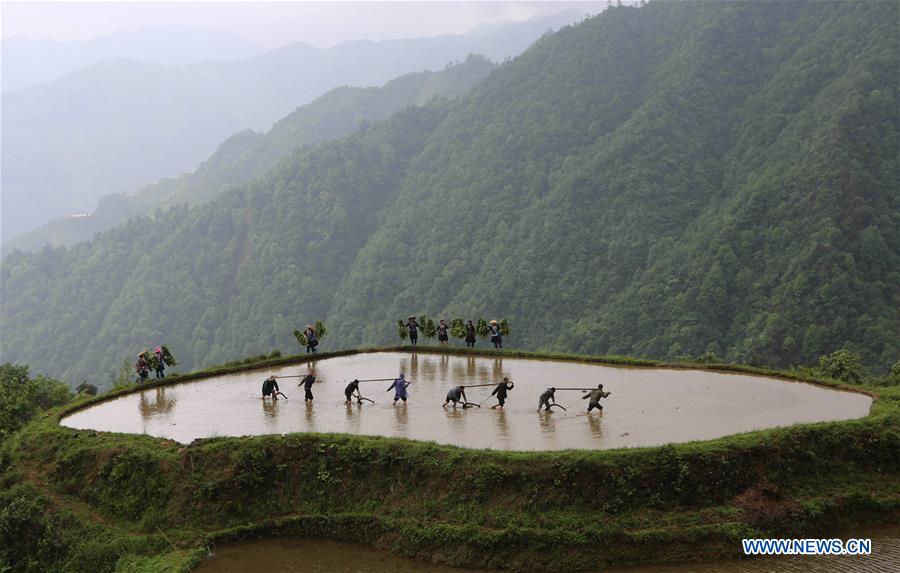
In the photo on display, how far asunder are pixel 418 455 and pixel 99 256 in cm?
15276

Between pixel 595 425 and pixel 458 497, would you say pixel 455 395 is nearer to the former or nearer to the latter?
pixel 595 425

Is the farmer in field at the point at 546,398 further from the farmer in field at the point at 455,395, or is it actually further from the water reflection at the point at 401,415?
the water reflection at the point at 401,415

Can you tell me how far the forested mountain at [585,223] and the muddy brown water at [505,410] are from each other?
136ft

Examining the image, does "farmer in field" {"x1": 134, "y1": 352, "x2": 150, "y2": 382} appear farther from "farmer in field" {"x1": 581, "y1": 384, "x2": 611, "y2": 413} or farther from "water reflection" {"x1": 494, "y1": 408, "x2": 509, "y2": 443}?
"farmer in field" {"x1": 581, "y1": 384, "x2": 611, "y2": 413}

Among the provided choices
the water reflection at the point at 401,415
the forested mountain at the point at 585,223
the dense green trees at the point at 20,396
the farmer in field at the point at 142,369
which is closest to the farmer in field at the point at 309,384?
the water reflection at the point at 401,415

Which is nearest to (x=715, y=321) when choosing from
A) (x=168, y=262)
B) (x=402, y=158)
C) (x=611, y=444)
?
(x=611, y=444)

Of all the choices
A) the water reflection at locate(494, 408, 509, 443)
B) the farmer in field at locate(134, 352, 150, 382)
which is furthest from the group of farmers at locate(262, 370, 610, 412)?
the farmer in field at locate(134, 352, 150, 382)

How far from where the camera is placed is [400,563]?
18016 millimetres

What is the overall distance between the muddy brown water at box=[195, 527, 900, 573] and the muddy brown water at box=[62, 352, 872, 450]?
392cm

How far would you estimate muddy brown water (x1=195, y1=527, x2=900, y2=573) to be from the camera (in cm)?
1627

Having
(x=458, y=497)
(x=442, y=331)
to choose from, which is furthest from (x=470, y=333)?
(x=458, y=497)

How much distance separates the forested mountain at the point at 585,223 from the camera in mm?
75562

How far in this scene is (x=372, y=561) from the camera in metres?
18.2

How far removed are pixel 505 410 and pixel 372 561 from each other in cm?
762
